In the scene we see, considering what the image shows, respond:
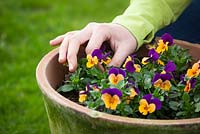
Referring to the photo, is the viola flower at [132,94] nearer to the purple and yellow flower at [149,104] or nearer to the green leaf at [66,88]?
the purple and yellow flower at [149,104]

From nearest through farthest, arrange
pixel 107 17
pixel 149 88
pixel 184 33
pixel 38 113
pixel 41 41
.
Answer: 1. pixel 149 88
2. pixel 184 33
3. pixel 38 113
4. pixel 41 41
5. pixel 107 17

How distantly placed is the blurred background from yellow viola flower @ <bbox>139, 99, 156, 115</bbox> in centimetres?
63

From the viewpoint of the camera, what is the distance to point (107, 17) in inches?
119

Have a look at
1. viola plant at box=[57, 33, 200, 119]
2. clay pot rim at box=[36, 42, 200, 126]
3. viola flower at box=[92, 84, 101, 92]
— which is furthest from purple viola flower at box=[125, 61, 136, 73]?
clay pot rim at box=[36, 42, 200, 126]

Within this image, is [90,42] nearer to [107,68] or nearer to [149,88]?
[107,68]

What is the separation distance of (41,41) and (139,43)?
5.08 ft

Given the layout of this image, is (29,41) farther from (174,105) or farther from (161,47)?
(174,105)

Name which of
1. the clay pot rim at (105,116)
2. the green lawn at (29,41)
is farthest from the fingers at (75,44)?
the green lawn at (29,41)

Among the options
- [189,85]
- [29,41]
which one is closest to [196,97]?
[189,85]

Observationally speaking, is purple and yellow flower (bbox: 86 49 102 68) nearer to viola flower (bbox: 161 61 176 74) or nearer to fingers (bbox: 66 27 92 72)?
fingers (bbox: 66 27 92 72)

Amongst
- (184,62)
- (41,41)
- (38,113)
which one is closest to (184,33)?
(184,62)

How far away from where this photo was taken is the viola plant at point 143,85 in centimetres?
101

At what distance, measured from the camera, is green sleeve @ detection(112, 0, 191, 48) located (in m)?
1.25

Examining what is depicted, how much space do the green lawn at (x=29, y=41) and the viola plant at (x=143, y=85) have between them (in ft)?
2.50
